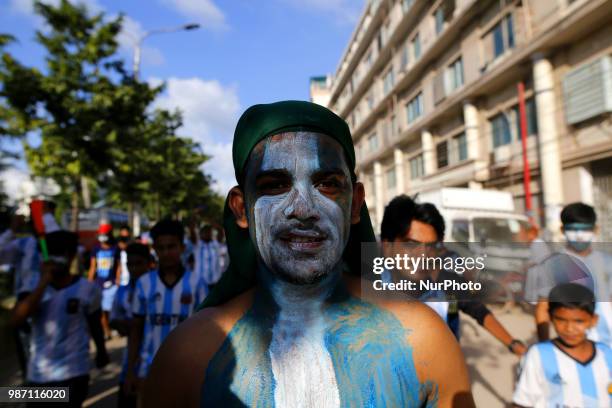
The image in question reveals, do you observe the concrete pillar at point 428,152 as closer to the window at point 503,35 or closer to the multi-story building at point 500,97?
the multi-story building at point 500,97

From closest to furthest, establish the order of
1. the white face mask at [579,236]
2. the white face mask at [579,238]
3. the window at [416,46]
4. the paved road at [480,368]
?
the white face mask at [579,238] → the white face mask at [579,236] → the paved road at [480,368] → the window at [416,46]

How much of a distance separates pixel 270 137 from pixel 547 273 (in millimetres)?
2211

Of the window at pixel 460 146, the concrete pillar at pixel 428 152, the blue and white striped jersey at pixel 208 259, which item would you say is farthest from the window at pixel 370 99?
the blue and white striped jersey at pixel 208 259

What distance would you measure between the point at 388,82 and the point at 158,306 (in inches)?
1116

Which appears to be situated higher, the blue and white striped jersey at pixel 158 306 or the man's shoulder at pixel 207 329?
the man's shoulder at pixel 207 329

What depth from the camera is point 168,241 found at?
3.87 m

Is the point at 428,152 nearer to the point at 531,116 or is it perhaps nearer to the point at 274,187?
the point at 531,116

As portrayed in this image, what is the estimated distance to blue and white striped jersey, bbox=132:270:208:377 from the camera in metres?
3.49

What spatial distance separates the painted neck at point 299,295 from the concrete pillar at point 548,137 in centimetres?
1392

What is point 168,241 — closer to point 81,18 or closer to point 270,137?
point 270,137

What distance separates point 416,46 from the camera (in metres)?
23.8

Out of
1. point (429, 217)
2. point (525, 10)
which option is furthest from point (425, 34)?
point (429, 217)

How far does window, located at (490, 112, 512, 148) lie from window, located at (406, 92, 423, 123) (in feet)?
22.8

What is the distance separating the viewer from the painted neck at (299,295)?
54.0 inches
